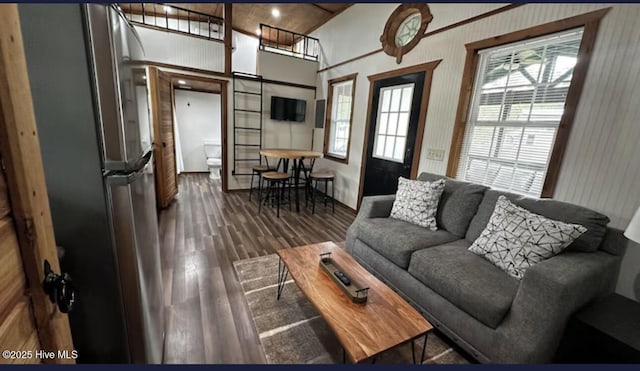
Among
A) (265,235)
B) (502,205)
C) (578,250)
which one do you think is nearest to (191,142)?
(265,235)

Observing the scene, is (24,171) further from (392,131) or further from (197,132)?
(197,132)

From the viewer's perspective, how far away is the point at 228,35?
4141 millimetres

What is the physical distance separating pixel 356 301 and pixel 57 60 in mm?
1515

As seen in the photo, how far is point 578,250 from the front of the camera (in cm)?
155

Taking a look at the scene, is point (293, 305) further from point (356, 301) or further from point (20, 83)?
point (20, 83)

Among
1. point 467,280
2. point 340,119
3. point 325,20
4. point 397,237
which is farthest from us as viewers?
point 325,20

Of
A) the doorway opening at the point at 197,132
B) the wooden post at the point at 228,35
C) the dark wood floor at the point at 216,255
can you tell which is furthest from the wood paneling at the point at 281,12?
the dark wood floor at the point at 216,255

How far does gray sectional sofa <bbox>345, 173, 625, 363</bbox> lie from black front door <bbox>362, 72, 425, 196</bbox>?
1085 millimetres

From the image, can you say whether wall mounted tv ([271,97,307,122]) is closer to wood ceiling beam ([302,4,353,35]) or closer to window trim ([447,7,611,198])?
wood ceiling beam ([302,4,353,35])

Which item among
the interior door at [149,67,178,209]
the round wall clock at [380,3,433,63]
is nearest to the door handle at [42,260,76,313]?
the interior door at [149,67,178,209]

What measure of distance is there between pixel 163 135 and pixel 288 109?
2.19m

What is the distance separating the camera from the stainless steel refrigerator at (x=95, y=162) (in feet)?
2.39

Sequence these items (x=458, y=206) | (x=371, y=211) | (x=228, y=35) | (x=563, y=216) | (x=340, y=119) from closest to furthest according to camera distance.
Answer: (x=563, y=216) < (x=458, y=206) < (x=371, y=211) < (x=228, y=35) < (x=340, y=119)

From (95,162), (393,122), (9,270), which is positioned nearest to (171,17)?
(393,122)
